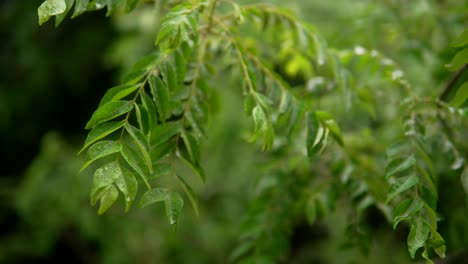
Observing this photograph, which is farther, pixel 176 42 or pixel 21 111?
pixel 21 111

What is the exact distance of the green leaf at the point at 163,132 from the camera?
1.41 m

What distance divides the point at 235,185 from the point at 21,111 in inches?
104

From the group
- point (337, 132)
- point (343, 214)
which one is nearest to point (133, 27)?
point (343, 214)

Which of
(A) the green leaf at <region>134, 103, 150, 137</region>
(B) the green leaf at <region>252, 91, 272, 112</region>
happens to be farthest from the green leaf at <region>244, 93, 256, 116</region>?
(A) the green leaf at <region>134, 103, 150, 137</region>

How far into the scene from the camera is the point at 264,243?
→ 1924 mm

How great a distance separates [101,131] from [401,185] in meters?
0.77

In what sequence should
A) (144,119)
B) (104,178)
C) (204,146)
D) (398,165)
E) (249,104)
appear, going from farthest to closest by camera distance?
(204,146) → (398,165) → (249,104) → (144,119) → (104,178)

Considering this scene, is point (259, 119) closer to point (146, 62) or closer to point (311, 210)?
point (146, 62)

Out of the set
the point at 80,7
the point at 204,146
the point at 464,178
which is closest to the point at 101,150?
the point at 80,7

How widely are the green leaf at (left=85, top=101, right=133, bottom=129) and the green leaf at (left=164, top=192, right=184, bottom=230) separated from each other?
227 millimetres

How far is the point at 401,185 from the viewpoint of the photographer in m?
1.40

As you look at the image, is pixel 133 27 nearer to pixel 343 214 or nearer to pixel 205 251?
pixel 205 251

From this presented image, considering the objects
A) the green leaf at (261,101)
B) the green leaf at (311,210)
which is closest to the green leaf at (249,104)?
the green leaf at (261,101)

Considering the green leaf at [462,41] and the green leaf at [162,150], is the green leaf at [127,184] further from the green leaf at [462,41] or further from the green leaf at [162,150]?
the green leaf at [462,41]
